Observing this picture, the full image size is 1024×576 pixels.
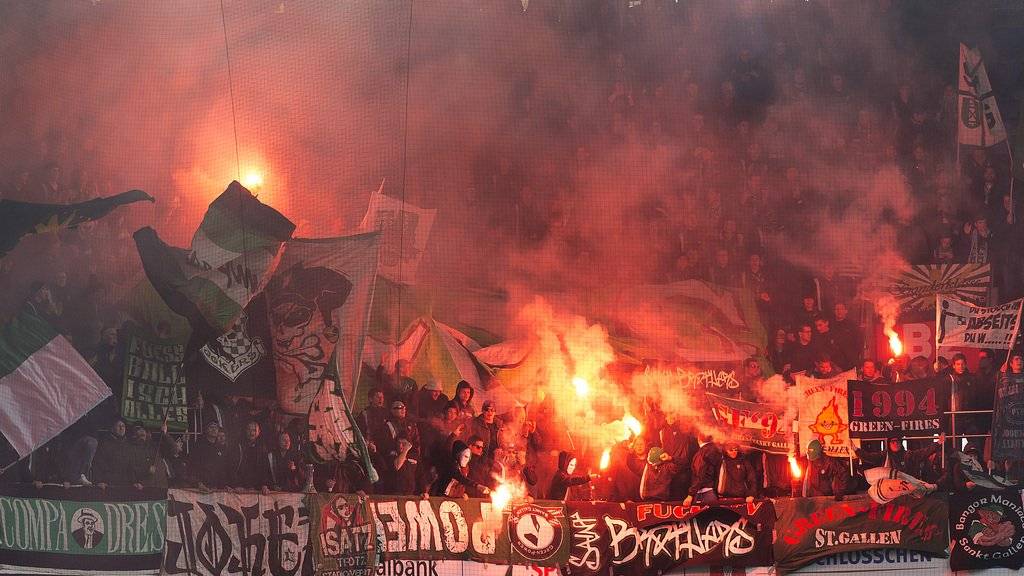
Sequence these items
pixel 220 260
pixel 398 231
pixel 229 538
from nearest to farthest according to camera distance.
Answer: pixel 229 538 → pixel 220 260 → pixel 398 231

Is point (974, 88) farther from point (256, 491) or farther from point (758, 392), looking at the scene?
point (256, 491)

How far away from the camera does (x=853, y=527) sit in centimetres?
631

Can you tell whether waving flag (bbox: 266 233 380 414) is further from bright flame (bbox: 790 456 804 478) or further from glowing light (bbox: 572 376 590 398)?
bright flame (bbox: 790 456 804 478)

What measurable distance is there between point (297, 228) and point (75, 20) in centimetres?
220

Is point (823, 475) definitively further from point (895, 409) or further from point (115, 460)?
point (115, 460)

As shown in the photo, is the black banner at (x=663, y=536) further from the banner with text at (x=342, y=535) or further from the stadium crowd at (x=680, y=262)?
the banner with text at (x=342, y=535)

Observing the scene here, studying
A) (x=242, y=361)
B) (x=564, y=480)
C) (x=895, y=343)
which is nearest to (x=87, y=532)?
(x=242, y=361)

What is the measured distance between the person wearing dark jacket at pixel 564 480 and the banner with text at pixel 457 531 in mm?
152

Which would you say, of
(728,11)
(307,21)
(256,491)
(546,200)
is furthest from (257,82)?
(728,11)

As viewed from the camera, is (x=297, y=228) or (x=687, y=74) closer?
(x=297, y=228)

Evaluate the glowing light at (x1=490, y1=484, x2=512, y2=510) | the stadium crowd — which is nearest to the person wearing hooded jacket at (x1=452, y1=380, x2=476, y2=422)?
the stadium crowd

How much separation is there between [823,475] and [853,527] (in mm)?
334

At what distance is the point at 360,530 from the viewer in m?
6.18

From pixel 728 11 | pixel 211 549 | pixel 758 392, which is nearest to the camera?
pixel 211 549
